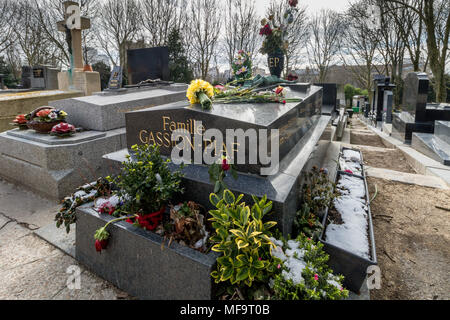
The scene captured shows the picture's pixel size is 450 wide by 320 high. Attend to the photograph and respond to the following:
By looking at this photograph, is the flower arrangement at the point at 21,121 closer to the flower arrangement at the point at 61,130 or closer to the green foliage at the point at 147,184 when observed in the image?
the flower arrangement at the point at 61,130

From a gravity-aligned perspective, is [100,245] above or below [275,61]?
below

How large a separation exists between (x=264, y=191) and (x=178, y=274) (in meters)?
1.00

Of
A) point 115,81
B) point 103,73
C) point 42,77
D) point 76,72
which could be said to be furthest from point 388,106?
point 103,73

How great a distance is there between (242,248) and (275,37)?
533 centimetres

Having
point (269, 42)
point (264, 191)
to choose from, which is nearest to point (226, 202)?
point (264, 191)

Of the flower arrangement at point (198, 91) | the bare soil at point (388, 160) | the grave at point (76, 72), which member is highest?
the grave at point (76, 72)

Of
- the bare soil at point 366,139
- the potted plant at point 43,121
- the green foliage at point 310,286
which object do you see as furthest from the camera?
the bare soil at point 366,139

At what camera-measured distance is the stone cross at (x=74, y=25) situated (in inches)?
422

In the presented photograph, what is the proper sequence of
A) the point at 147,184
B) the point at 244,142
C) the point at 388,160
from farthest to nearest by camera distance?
1. the point at 388,160
2. the point at 244,142
3. the point at 147,184

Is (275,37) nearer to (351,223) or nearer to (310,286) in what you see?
(351,223)

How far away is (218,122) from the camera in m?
2.89

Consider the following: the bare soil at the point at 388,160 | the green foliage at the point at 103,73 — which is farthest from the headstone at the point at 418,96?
the green foliage at the point at 103,73

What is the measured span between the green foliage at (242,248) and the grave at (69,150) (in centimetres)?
282

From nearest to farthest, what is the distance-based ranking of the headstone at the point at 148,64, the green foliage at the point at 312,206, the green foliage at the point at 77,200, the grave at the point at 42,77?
the green foliage at the point at 312,206, the green foliage at the point at 77,200, the headstone at the point at 148,64, the grave at the point at 42,77
